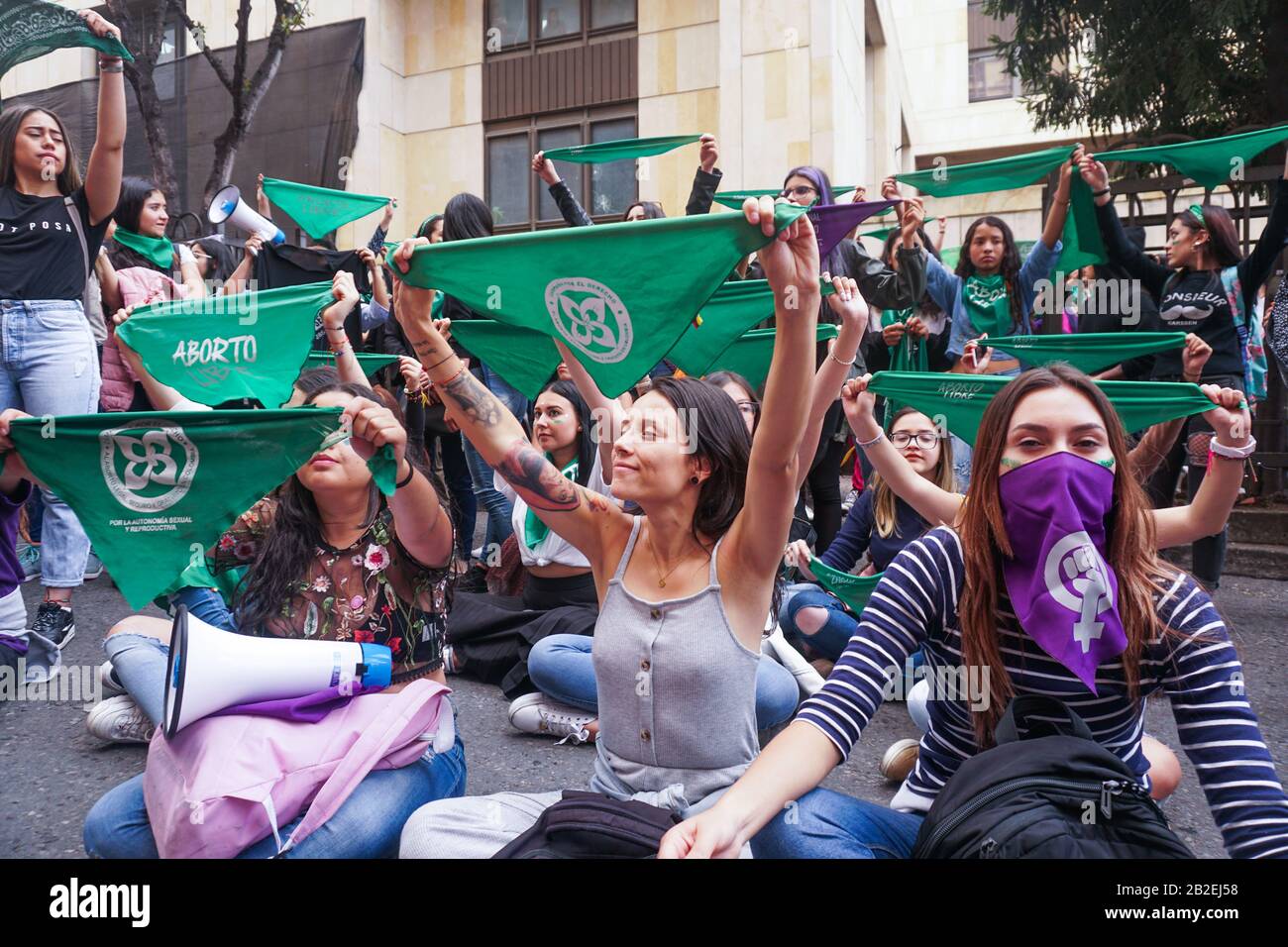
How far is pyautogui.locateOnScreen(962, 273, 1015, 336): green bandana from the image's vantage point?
→ 16.7 ft

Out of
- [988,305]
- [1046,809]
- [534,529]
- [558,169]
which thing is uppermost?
[558,169]

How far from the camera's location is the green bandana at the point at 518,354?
3.50 meters

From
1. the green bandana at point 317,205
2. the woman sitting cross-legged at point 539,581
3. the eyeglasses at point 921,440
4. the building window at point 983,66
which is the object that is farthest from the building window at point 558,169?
the building window at point 983,66

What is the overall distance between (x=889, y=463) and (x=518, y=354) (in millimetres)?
1374

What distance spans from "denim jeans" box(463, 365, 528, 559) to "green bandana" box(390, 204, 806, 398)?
2.67m

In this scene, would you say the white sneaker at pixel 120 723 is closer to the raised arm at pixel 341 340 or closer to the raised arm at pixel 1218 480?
the raised arm at pixel 341 340

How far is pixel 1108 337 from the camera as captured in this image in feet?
14.0

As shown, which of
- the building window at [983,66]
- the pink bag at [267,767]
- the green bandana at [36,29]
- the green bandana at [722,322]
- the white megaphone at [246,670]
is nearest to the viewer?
the pink bag at [267,767]

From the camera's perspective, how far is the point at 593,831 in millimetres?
1694

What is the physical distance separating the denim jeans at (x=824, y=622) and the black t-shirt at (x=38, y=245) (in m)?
3.34

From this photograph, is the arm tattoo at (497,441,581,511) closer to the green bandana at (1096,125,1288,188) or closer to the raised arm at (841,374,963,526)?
the raised arm at (841,374,963,526)

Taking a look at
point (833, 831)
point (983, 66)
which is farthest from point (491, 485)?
point (983, 66)

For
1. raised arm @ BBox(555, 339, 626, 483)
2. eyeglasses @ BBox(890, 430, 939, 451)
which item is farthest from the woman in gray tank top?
eyeglasses @ BBox(890, 430, 939, 451)

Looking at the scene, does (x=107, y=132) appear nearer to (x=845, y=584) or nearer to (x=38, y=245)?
(x=38, y=245)
